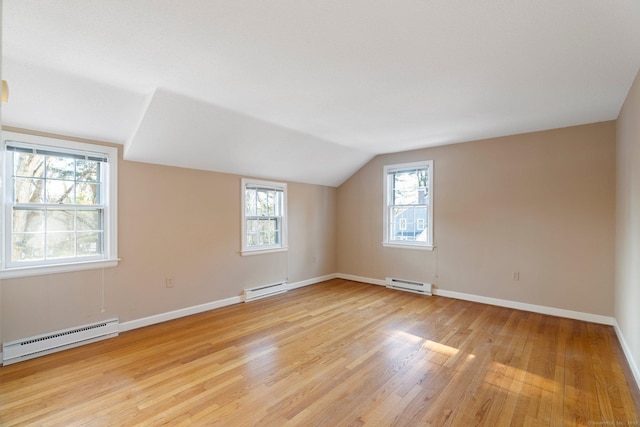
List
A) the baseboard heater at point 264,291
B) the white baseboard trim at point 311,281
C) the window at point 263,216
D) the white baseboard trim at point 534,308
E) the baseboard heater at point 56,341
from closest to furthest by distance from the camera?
the baseboard heater at point 56,341 → the white baseboard trim at point 534,308 → the baseboard heater at point 264,291 → the window at point 263,216 → the white baseboard trim at point 311,281

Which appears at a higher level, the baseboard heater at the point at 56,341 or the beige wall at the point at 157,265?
the beige wall at the point at 157,265

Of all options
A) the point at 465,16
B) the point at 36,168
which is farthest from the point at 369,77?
the point at 36,168

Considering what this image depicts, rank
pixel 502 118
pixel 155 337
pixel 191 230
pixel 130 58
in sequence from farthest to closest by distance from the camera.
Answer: pixel 191 230
pixel 502 118
pixel 155 337
pixel 130 58

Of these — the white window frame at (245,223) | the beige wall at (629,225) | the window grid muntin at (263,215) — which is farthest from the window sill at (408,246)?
the beige wall at (629,225)

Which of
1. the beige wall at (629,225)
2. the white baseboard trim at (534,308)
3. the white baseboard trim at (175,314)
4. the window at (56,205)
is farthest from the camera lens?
the white baseboard trim at (534,308)

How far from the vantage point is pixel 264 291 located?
4.90 meters

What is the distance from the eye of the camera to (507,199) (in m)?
4.40

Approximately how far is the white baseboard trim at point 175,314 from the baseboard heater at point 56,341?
16 cm

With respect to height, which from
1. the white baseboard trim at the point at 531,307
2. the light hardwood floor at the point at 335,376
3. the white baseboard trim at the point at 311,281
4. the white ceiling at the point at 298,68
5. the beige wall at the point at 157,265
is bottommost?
the light hardwood floor at the point at 335,376

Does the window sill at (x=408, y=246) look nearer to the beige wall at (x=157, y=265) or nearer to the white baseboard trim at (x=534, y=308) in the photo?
the white baseboard trim at (x=534, y=308)

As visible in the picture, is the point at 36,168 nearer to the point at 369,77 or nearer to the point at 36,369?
the point at 36,369

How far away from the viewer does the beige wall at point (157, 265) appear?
3014 millimetres

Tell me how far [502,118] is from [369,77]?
6.54 feet

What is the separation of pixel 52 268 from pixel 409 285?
470 cm
